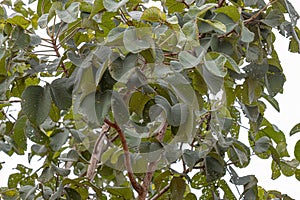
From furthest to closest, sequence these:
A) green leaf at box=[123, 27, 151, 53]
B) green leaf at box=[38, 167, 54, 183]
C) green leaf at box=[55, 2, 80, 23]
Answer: green leaf at box=[38, 167, 54, 183], green leaf at box=[55, 2, 80, 23], green leaf at box=[123, 27, 151, 53]

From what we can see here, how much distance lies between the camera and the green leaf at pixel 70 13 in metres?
0.84

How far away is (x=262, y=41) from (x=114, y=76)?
39cm

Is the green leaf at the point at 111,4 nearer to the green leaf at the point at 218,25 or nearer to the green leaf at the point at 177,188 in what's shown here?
the green leaf at the point at 218,25

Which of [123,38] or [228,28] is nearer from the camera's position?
[123,38]

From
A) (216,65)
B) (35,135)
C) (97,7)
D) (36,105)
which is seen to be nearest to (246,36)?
(216,65)

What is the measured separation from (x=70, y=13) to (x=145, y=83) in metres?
0.17

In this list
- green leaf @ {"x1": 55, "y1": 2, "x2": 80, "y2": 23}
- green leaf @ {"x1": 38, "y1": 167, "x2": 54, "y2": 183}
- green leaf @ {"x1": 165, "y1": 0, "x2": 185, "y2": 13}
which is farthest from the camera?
green leaf @ {"x1": 38, "y1": 167, "x2": 54, "y2": 183}

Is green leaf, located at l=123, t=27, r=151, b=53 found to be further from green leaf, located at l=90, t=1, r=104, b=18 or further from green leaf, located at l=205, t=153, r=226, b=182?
green leaf, located at l=205, t=153, r=226, b=182

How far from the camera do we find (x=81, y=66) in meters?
0.81

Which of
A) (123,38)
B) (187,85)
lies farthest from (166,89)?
(123,38)

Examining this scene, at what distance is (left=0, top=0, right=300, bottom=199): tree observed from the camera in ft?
2.57

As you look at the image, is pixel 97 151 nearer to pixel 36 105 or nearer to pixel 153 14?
pixel 36 105

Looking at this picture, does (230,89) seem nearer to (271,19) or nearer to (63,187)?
(271,19)

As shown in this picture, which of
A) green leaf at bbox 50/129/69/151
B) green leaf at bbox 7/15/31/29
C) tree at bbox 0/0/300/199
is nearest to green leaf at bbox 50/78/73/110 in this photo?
tree at bbox 0/0/300/199
